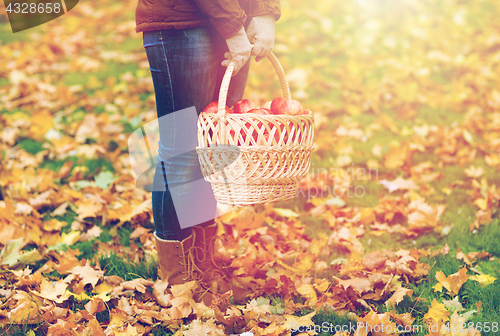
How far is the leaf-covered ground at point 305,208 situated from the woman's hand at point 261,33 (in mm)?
1011

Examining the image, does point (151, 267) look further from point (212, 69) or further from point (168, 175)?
point (212, 69)

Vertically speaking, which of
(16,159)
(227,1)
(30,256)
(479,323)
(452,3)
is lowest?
(479,323)

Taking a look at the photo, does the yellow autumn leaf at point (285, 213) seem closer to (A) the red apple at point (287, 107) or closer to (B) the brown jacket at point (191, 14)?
(A) the red apple at point (287, 107)

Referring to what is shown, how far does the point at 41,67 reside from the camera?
5066 mm

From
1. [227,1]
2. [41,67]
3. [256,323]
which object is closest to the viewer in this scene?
[227,1]

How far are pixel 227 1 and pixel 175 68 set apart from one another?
1.03 ft

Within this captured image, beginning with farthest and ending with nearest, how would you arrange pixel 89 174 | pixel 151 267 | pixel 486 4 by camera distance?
pixel 486 4 < pixel 89 174 < pixel 151 267

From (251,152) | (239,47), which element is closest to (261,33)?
(239,47)

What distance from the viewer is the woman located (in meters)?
1.46

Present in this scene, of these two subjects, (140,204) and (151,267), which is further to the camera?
(140,204)

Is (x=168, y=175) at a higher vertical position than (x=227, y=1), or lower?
lower

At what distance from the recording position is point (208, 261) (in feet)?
6.18

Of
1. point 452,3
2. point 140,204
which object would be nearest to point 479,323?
point 140,204

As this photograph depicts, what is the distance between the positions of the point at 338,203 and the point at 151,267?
4.15ft
